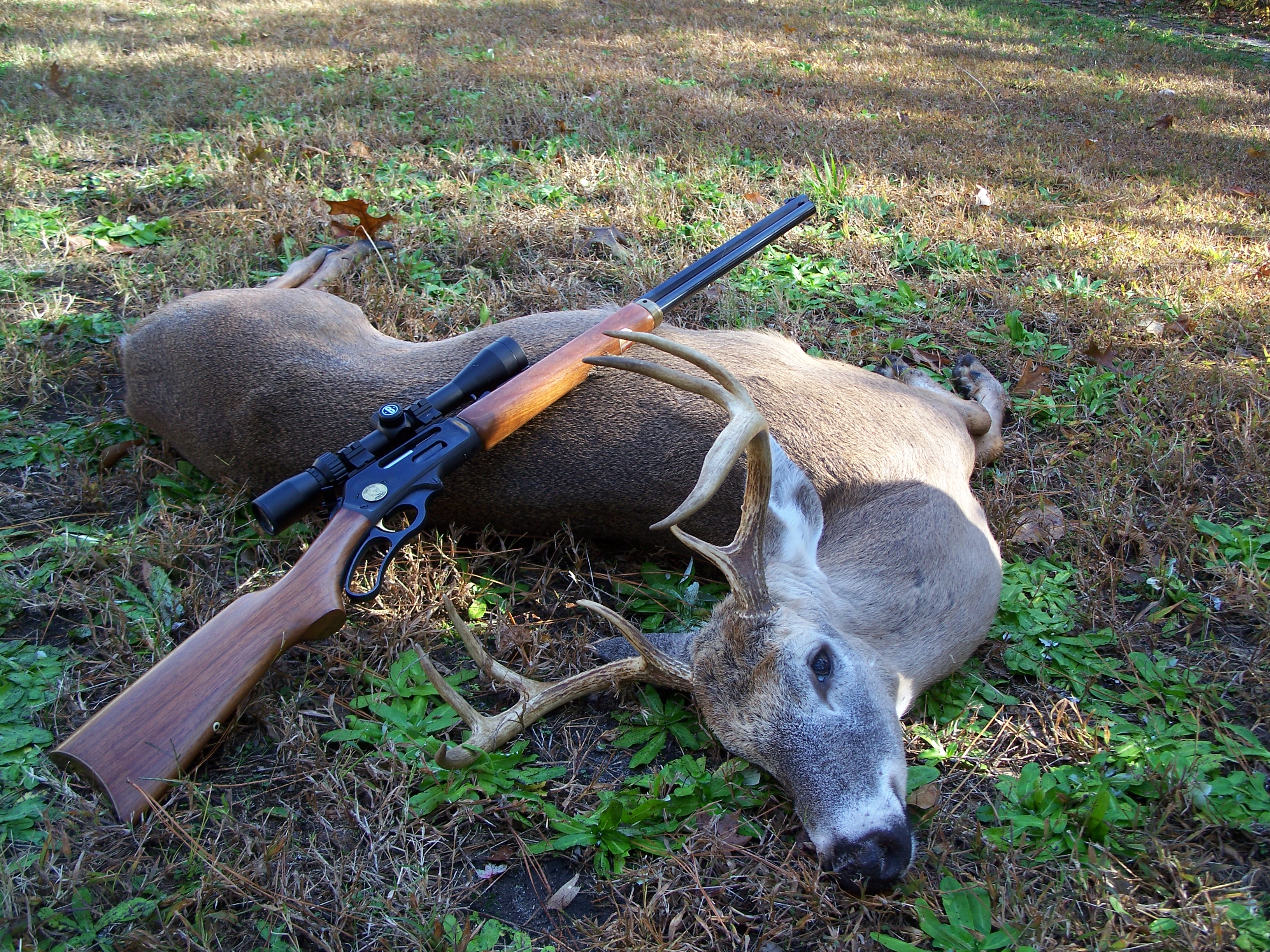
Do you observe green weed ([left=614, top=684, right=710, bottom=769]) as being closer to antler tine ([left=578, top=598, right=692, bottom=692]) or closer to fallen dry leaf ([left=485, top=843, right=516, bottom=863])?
antler tine ([left=578, top=598, right=692, bottom=692])

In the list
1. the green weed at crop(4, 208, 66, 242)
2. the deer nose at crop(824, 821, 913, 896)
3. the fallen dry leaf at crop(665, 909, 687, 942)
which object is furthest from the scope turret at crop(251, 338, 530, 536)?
the green weed at crop(4, 208, 66, 242)

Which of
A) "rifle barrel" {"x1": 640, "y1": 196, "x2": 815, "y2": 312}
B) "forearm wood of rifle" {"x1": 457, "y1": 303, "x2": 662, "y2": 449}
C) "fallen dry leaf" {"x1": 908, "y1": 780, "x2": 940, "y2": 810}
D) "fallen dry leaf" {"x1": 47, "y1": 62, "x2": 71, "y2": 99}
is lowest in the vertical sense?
"fallen dry leaf" {"x1": 908, "y1": 780, "x2": 940, "y2": 810}

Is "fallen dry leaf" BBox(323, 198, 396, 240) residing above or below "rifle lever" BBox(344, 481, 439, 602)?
above

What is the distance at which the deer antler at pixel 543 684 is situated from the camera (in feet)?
8.27

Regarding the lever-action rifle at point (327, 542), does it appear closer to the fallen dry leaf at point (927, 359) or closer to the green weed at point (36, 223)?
the fallen dry leaf at point (927, 359)

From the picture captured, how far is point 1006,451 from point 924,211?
2316mm

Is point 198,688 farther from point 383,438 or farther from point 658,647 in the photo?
point 658,647

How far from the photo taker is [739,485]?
10.2 ft

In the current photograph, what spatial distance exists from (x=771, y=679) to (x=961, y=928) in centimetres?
74

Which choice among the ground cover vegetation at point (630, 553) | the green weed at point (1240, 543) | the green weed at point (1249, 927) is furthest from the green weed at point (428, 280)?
the green weed at point (1249, 927)

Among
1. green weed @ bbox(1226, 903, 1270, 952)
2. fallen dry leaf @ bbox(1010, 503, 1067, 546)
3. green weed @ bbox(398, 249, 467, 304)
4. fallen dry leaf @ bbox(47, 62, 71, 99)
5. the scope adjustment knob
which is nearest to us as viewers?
green weed @ bbox(1226, 903, 1270, 952)

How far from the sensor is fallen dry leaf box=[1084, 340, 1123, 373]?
14.0ft

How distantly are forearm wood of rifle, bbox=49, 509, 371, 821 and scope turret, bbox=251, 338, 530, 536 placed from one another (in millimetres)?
193

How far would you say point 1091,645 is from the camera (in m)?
2.92
